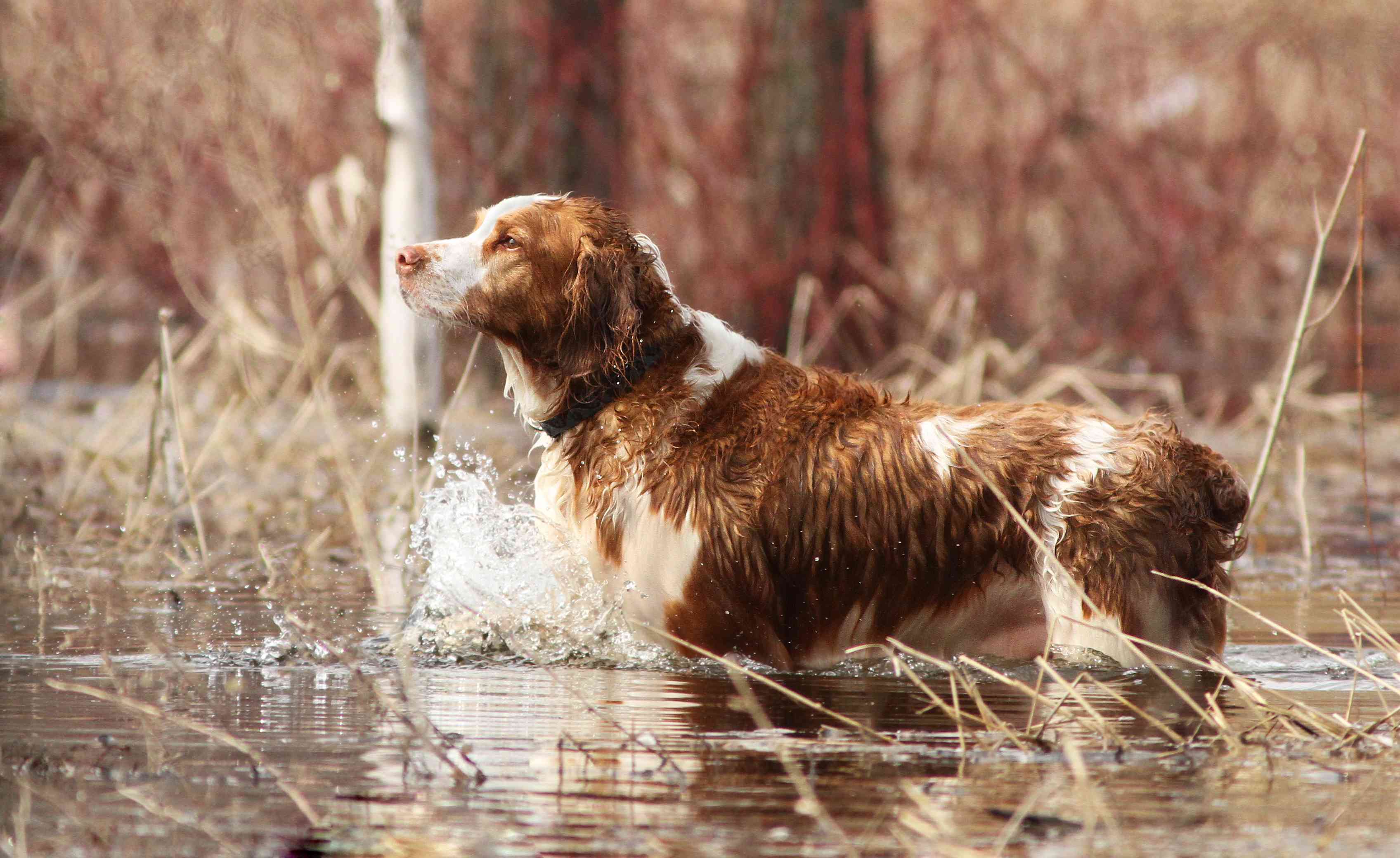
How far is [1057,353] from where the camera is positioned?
14492mm

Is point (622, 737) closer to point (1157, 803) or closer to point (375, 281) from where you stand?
point (1157, 803)

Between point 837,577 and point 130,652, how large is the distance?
193cm

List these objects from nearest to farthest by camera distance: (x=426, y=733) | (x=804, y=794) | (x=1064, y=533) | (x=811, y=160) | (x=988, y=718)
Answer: (x=804, y=794) → (x=426, y=733) → (x=988, y=718) → (x=1064, y=533) → (x=811, y=160)

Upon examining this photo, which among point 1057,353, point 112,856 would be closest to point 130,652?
point 112,856

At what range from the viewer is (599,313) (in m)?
5.02

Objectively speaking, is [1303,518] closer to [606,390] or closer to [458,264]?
[606,390]

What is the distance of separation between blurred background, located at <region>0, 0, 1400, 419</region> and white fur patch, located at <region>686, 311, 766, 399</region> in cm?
444

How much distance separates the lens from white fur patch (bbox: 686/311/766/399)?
199 inches

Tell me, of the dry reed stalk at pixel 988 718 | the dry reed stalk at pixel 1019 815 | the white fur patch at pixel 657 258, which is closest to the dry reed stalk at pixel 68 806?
the dry reed stalk at pixel 1019 815

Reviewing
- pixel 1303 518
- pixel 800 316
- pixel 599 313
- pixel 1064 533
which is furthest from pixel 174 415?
pixel 1303 518

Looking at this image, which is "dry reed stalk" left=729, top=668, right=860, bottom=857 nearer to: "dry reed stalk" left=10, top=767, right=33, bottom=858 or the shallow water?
the shallow water

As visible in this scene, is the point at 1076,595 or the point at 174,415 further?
the point at 174,415

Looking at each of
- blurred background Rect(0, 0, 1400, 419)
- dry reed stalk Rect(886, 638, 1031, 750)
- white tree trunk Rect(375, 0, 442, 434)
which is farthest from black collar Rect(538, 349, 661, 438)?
blurred background Rect(0, 0, 1400, 419)

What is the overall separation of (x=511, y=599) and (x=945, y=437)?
1306mm
